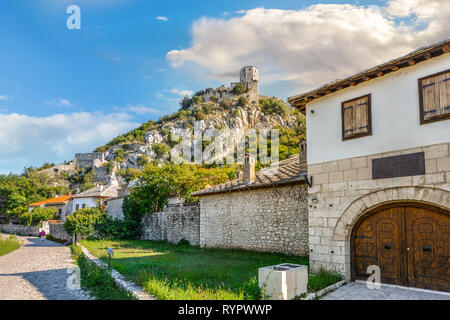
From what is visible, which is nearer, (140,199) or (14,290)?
(14,290)

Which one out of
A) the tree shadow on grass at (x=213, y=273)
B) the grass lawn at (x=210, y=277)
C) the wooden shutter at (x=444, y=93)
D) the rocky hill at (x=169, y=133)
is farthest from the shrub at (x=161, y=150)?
the wooden shutter at (x=444, y=93)

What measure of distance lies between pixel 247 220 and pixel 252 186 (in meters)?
1.78

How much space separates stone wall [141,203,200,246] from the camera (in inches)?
691

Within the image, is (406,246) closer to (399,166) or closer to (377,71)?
(399,166)

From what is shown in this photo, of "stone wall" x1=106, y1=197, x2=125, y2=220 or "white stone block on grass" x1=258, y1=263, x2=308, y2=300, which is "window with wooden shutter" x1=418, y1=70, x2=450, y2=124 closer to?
"white stone block on grass" x1=258, y1=263, x2=308, y2=300

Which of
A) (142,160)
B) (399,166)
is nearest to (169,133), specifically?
(142,160)

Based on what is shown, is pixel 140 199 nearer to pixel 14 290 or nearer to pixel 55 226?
pixel 55 226

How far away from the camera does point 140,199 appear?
23266mm

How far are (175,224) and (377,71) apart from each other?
596 inches

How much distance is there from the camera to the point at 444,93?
20.6 ft

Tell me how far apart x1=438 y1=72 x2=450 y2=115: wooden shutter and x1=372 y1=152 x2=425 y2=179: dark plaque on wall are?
0.98 metres

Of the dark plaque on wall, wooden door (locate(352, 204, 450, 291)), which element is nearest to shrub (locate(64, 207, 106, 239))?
wooden door (locate(352, 204, 450, 291))

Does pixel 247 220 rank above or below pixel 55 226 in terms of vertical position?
above
